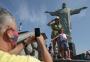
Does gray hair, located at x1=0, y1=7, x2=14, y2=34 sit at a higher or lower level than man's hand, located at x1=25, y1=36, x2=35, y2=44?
higher

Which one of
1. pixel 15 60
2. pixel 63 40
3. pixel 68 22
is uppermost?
pixel 68 22

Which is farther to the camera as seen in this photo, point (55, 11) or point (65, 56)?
point (55, 11)

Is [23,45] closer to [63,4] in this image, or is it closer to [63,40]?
[63,40]

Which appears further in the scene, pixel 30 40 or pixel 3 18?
pixel 30 40

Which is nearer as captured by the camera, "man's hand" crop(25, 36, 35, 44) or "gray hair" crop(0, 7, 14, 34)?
"gray hair" crop(0, 7, 14, 34)

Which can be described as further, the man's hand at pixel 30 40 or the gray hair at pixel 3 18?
the man's hand at pixel 30 40

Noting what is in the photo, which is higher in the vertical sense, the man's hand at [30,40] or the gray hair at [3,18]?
the gray hair at [3,18]

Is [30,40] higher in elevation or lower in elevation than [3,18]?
lower

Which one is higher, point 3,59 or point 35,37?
point 35,37

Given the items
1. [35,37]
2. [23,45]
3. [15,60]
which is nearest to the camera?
[15,60]

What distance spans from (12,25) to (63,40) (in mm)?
10941

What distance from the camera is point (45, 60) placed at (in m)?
2.82

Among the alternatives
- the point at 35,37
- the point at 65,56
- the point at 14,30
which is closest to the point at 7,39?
the point at 14,30

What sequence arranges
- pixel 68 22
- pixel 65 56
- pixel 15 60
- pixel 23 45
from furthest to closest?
pixel 68 22, pixel 65 56, pixel 23 45, pixel 15 60
